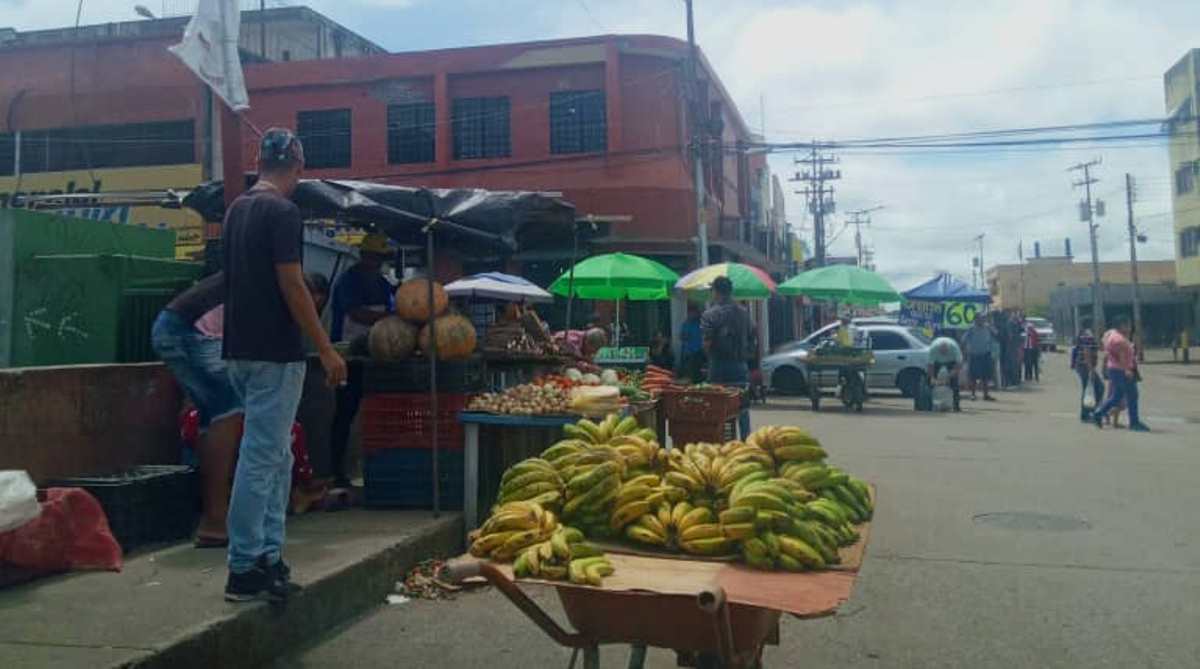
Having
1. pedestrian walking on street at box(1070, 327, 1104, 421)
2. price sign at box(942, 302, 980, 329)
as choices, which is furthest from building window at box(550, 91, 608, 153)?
pedestrian walking on street at box(1070, 327, 1104, 421)

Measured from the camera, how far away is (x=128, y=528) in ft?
17.5

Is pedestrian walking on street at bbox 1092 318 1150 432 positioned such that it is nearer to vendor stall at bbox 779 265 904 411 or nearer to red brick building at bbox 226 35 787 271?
vendor stall at bbox 779 265 904 411

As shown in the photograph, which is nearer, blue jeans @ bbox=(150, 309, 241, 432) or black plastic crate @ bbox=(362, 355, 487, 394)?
blue jeans @ bbox=(150, 309, 241, 432)

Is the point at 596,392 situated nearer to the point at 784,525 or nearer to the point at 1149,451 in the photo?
the point at 784,525

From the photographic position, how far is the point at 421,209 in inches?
258

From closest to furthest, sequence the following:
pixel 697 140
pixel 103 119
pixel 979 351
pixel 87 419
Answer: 1. pixel 87 419
2. pixel 979 351
3. pixel 697 140
4. pixel 103 119

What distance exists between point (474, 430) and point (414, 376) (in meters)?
0.60

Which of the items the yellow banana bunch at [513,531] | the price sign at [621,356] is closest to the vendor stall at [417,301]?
the yellow banana bunch at [513,531]

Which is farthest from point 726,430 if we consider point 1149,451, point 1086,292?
point 1086,292

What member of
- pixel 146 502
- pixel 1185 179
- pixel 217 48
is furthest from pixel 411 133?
pixel 1185 179

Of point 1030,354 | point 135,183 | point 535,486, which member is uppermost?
point 135,183

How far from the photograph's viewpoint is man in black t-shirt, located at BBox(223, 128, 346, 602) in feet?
13.9

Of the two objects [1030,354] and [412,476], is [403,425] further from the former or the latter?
Result: [1030,354]

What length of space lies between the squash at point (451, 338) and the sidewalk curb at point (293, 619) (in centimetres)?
122
